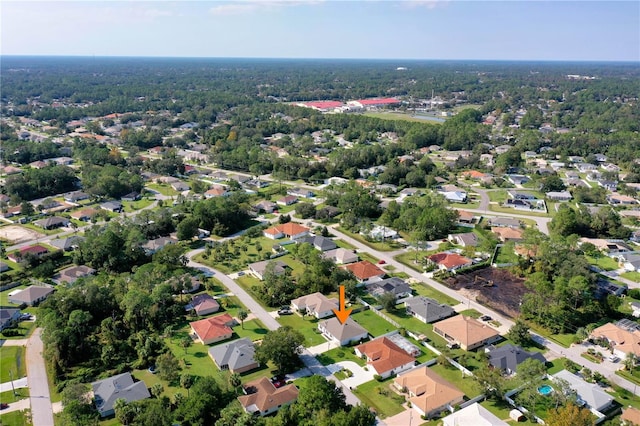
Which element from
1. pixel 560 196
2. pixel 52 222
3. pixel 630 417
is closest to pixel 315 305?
pixel 630 417

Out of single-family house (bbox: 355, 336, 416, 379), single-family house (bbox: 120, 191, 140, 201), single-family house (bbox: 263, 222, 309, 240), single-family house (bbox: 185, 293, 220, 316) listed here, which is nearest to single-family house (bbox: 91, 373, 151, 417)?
single-family house (bbox: 185, 293, 220, 316)

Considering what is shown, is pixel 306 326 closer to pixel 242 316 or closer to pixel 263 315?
pixel 263 315

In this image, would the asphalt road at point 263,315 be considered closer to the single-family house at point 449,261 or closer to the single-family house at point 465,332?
the single-family house at point 465,332

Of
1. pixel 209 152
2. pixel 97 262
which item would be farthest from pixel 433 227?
pixel 209 152

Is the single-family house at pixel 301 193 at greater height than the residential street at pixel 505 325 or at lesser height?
greater

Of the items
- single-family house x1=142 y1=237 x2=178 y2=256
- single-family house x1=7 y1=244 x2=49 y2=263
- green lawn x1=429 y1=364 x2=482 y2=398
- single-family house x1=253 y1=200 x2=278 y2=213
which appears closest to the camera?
green lawn x1=429 y1=364 x2=482 y2=398

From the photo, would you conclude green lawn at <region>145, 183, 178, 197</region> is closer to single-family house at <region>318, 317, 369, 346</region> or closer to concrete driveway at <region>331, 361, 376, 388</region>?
single-family house at <region>318, 317, 369, 346</region>

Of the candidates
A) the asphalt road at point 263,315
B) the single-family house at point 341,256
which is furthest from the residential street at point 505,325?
the asphalt road at point 263,315
